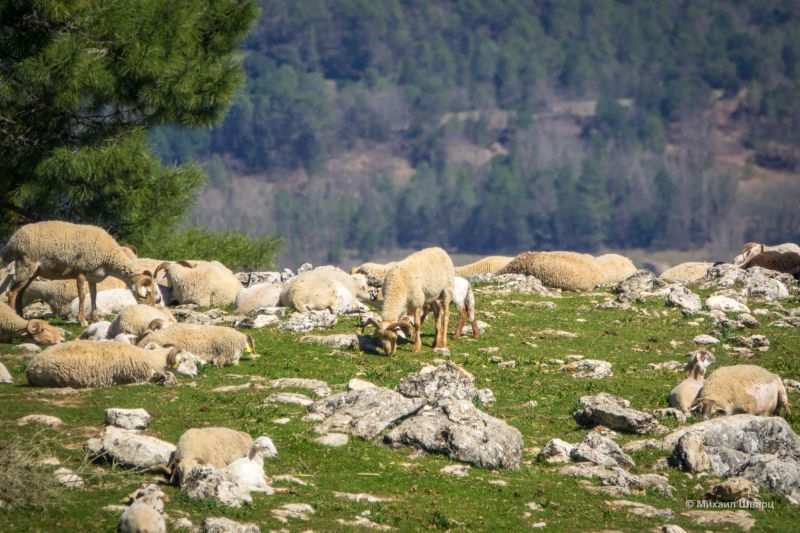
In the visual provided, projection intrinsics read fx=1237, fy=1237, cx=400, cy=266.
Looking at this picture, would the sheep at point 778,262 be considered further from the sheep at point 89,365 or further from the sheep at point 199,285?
the sheep at point 89,365

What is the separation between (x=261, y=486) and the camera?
44.5 ft

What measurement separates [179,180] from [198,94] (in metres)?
3.01

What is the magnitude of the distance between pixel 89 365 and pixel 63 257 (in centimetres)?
645

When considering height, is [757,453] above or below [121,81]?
below

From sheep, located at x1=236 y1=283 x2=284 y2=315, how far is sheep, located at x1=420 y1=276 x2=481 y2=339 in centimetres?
401

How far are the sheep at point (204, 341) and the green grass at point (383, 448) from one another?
13.4 inches

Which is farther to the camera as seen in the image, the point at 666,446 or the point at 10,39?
the point at 10,39

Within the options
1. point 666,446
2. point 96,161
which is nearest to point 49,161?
point 96,161

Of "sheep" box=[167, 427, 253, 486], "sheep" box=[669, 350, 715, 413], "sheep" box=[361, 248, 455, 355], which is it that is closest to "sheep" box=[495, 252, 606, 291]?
"sheep" box=[361, 248, 455, 355]

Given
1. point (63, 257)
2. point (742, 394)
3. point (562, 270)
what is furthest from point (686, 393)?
point (562, 270)

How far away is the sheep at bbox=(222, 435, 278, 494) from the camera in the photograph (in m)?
13.4

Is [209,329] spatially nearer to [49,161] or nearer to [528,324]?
[528,324]

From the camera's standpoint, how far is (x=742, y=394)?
18.6m

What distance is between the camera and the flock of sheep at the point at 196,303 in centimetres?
1773
